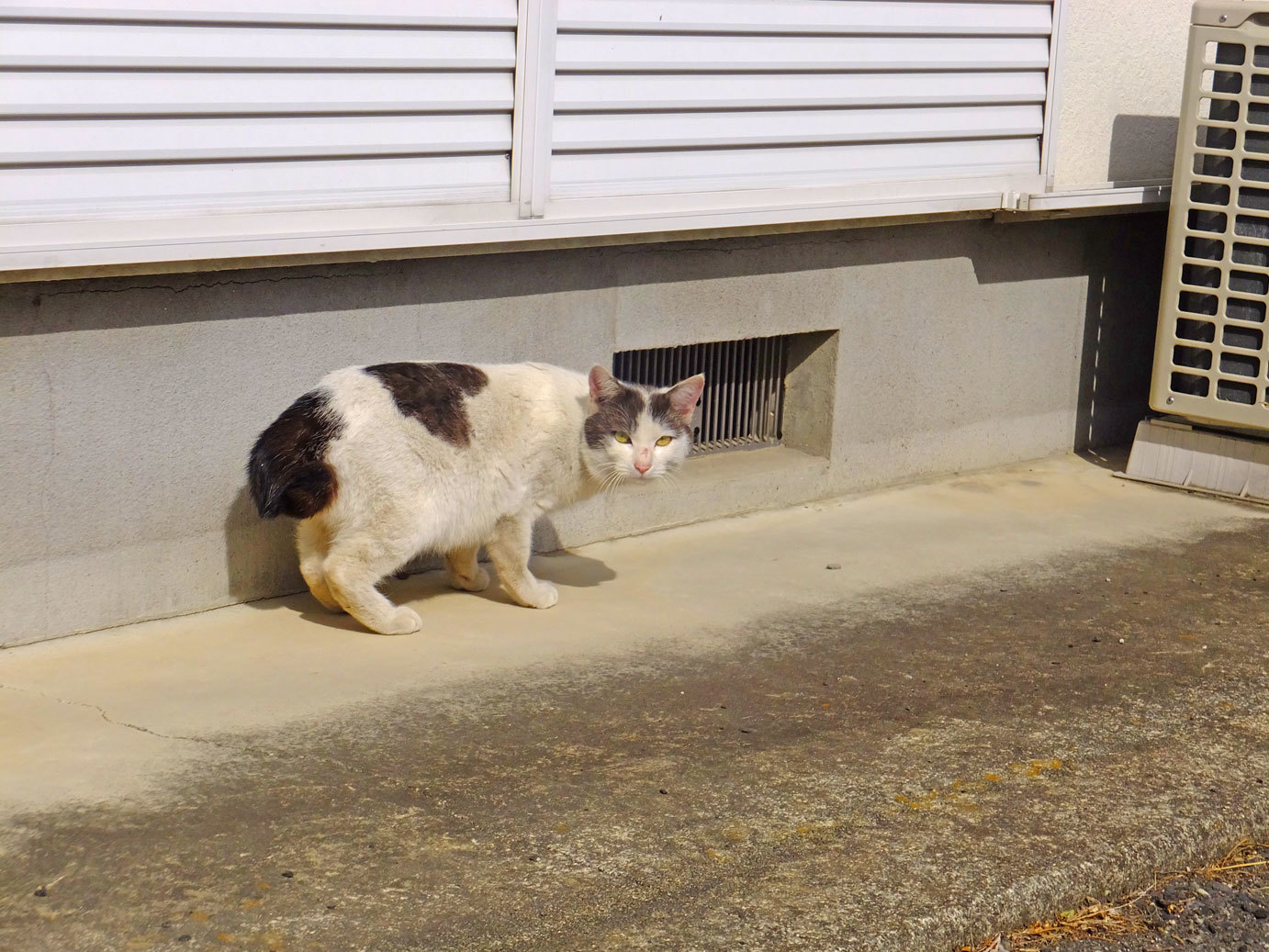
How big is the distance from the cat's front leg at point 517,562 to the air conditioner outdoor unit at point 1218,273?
384cm

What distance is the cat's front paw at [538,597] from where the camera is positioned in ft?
17.4

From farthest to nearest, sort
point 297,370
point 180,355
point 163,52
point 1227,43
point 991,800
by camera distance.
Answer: point 1227,43 → point 297,370 → point 180,355 → point 163,52 → point 991,800

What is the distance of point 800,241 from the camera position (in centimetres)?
661

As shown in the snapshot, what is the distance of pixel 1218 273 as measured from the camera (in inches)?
286

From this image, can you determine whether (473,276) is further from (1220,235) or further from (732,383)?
(1220,235)

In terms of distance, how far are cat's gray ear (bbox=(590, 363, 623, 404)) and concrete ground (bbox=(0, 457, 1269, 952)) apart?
2.67 feet

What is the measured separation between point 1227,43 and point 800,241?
2444mm

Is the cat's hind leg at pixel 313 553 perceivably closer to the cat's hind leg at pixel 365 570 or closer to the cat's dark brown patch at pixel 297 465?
the cat's hind leg at pixel 365 570

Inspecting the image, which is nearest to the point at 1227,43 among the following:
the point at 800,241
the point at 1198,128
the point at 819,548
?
the point at 1198,128

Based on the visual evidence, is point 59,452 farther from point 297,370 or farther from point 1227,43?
point 1227,43

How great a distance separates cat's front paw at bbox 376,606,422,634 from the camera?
493cm

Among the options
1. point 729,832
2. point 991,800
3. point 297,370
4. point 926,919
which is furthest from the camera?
point 297,370

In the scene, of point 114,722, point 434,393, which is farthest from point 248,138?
point 114,722

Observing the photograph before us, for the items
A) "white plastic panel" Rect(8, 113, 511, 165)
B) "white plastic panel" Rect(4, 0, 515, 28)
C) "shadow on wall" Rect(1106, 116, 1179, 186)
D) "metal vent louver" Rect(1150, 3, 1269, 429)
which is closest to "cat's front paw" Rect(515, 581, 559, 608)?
"white plastic panel" Rect(8, 113, 511, 165)
